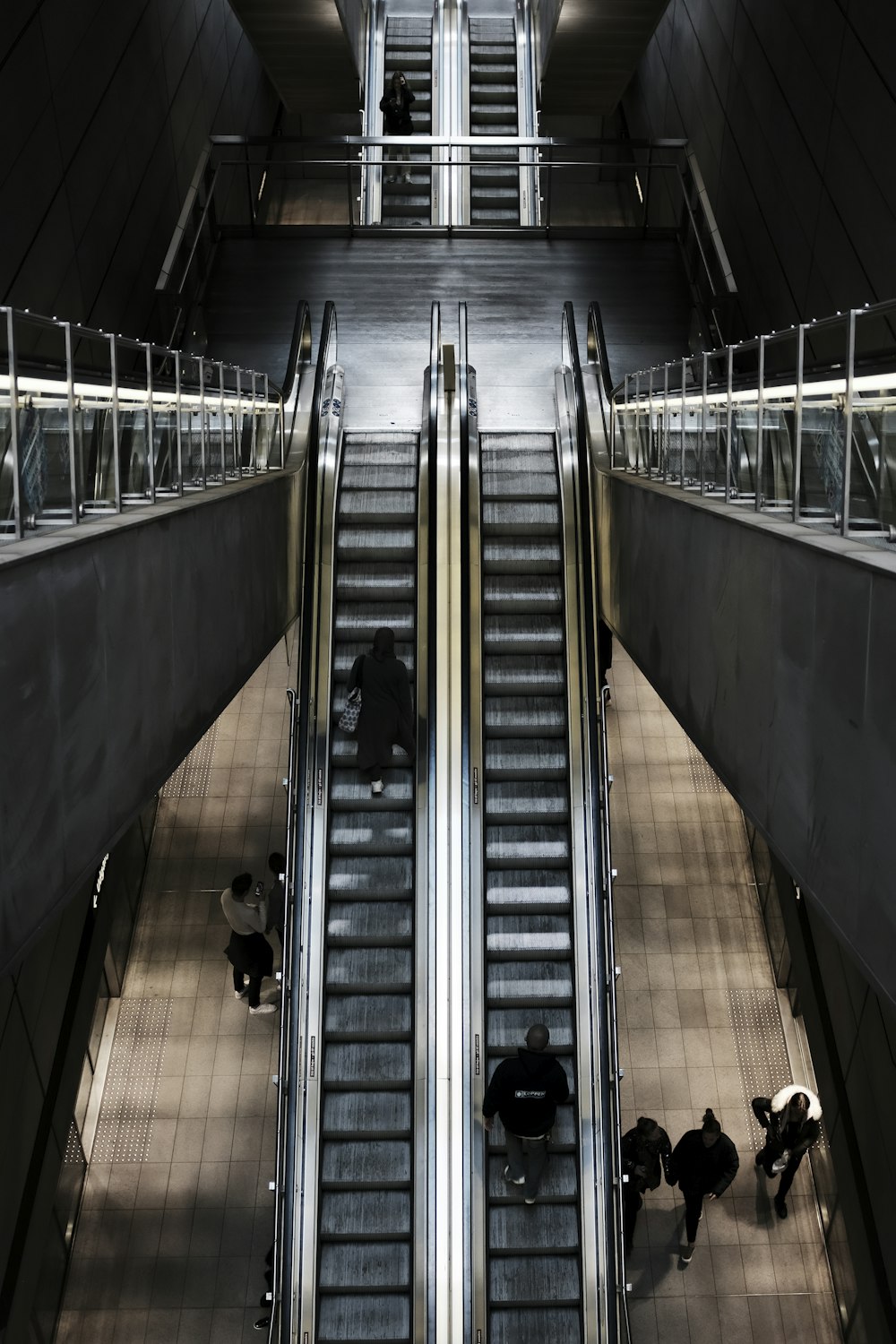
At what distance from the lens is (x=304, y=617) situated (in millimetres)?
9594

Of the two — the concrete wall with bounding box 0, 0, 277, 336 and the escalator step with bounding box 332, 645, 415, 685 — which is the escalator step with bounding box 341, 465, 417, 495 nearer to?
the escalator step with bounding box 332, 645, 415, 685

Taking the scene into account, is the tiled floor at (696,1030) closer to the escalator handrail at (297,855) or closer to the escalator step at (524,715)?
the escalator handrail at (297,855)

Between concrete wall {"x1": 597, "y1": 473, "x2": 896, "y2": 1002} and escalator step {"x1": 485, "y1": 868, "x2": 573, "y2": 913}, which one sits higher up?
concrete wall {"x1": 597, "y1": 473, "x2": 896, "y2": 1002}

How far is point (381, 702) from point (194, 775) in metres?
6.82

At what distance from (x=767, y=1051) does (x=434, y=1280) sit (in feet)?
15.5

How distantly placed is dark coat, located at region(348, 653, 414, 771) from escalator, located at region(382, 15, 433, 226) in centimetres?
1044

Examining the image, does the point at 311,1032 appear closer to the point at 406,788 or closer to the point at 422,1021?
the point at 422,1021

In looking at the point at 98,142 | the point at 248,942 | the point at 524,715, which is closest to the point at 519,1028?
the point at 524,715

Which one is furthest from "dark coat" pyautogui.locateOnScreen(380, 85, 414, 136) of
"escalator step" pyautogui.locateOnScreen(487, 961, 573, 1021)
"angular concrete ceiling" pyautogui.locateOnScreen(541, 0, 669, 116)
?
"escalator step" pyautogui.locateOnScreen(487, 961, 573, 1021)

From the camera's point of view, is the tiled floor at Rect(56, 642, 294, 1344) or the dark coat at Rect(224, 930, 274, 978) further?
the dark coat at Rect(224, 930, 274, 978)

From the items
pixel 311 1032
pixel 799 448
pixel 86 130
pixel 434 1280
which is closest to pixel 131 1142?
pixel 311 1032

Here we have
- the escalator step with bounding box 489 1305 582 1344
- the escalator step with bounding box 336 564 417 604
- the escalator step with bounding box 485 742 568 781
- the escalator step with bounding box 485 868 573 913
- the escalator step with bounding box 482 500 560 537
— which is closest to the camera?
the escalator step with bounding box 489 1305 582 1344

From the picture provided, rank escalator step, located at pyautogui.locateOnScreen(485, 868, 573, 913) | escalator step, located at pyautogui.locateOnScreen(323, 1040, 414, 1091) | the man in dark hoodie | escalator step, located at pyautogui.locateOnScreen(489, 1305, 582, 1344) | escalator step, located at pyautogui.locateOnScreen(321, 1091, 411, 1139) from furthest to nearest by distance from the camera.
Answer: escalator step, located at pyautogui.locateOnScreen(485, 868, 573, 913)
escalator step, located at pyautogui.locateOnScreen(323, 1040, 414, 1091)
escalator step, located at pyautogui.locateOnScreen(321, 1091, 411, 1139)
escalator step, located at pyautogui.locateOnScreen(489, 1305, 582, 1344)
the man in dark hoodie

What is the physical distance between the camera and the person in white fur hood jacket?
892 cm
